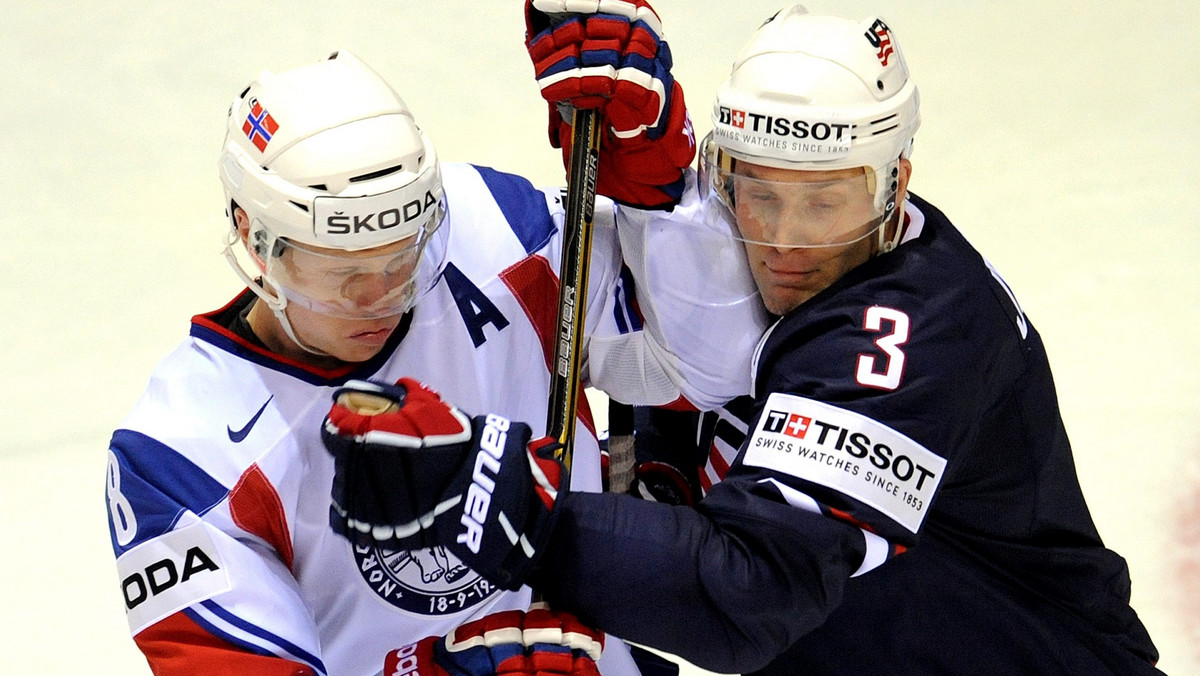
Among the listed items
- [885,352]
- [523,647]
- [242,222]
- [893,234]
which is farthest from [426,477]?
[893,234]

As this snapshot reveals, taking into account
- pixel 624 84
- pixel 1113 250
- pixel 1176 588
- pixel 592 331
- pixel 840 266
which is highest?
pixel 624 84

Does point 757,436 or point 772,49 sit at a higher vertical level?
point 772,49

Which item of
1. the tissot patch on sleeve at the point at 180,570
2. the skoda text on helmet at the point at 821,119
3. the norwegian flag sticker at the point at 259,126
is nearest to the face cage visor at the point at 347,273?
the norwegian flag sticker at the point at 259,126

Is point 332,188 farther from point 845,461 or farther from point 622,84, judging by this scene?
point 845,461

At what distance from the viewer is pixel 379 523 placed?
73.2 inches

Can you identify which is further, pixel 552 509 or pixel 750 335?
pixel 750 335

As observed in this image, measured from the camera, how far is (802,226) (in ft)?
7.03

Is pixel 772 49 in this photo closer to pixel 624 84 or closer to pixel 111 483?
pixel 624 84

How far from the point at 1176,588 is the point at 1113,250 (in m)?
1.15

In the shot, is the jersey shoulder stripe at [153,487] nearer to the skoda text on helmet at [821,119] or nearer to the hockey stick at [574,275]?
the hockey stick at [574,275]

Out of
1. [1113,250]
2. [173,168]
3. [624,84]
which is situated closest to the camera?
[624,84]

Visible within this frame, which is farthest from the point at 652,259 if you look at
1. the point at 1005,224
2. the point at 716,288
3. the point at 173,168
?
the point at 173,168

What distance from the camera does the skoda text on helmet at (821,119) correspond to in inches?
81.4

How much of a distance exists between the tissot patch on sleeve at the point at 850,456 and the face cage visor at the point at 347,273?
1.72ft
